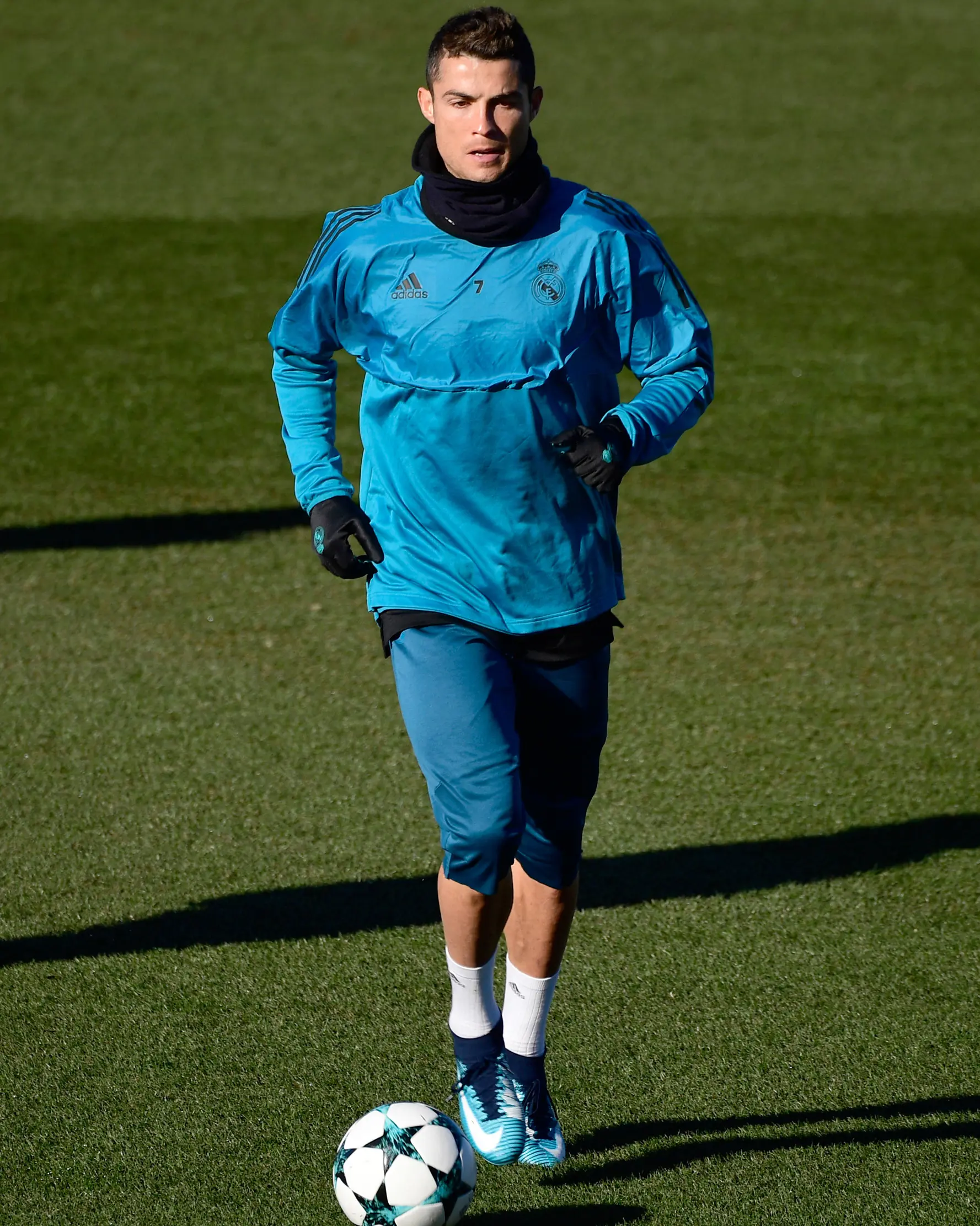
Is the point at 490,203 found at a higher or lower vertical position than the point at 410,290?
higher

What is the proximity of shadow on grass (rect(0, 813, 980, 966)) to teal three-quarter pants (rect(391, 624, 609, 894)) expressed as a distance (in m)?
1.19

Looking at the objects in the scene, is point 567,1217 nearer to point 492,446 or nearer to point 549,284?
point 492,446

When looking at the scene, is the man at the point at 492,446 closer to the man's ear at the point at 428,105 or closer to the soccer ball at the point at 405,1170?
the man's ear at the point at 428,105

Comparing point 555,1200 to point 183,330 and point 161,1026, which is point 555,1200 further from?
point 183,330

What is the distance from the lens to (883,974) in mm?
4480

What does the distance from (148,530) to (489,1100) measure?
546cm

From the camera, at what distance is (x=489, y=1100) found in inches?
145

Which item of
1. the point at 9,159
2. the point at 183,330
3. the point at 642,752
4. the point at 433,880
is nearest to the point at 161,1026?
the point at 433,880

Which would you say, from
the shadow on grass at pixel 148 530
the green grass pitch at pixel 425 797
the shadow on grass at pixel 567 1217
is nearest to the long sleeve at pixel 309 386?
the green grass pitch at pixel 425 797

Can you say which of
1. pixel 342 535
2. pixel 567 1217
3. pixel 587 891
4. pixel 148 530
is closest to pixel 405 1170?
pixel 567 1217

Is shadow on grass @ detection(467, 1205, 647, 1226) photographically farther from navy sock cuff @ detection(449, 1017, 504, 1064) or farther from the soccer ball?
navy sock cuff @ detection(449, 1017, 504, 1064)

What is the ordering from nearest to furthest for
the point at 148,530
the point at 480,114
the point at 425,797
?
the point at 480,114
the point at 425,797
the point at 148,530

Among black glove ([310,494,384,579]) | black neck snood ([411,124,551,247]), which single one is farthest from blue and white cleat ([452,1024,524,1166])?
black neck snood ([411,124,551,247])

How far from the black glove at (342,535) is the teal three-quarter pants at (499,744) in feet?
0.65
